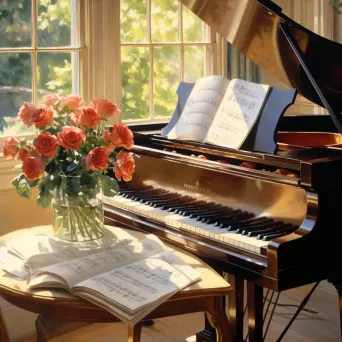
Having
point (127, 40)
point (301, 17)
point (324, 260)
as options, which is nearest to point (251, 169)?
point (324, 260)

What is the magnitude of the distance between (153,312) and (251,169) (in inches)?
30.9

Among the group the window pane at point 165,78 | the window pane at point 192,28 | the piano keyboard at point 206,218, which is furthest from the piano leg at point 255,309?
the window pane at point 192,28

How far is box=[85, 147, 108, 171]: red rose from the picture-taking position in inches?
89.4

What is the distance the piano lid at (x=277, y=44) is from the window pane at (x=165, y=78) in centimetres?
124

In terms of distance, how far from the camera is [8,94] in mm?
3523

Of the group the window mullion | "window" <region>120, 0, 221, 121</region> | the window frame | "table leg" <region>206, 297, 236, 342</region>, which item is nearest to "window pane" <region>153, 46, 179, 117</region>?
"window" <region>120, 0, 221, 121</region>

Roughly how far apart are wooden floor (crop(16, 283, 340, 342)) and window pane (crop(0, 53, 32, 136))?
1.18 m

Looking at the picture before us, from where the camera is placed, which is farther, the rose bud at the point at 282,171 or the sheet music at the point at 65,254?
the rose bud at the point at 282,171

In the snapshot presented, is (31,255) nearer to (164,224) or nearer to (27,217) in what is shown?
(164,224)

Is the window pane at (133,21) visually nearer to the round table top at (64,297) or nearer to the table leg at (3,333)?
the round table top at (64,297)

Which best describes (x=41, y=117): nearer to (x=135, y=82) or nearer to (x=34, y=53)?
(x=34, y=53)

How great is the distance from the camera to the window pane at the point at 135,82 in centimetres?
406

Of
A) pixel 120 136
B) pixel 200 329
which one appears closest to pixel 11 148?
pixel 120 136

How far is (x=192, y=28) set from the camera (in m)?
4.42
